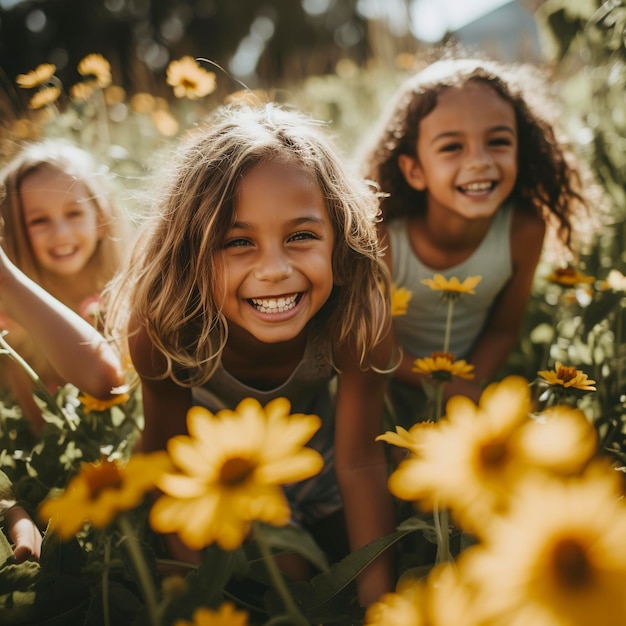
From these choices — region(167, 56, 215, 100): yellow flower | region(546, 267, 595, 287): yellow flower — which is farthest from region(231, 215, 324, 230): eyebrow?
region(167, 56, 215, 100): yellow flower

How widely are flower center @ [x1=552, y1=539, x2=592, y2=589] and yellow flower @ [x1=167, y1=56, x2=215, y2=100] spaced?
1.51 metres

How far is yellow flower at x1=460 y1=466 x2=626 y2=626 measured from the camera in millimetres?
380

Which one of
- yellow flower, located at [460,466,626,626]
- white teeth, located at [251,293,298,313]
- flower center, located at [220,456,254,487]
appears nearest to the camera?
yellow flower, located at [460,466,626,626]

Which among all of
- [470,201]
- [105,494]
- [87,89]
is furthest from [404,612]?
[87,89]

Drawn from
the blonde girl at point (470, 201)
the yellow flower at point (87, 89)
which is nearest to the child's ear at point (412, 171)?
the blonde girl at point (470, 201)

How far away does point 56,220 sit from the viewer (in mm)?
1451

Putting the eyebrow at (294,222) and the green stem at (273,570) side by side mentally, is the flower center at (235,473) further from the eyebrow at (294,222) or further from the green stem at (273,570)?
the eyebrow at (294,222)

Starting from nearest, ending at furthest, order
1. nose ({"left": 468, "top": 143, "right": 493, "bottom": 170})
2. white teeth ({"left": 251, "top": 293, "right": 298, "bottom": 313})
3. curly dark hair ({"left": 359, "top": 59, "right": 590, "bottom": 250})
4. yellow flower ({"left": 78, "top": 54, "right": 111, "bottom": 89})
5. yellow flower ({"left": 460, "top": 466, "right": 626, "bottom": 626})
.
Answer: yellow flower ({"left": 460, "top": 466, "right": 626, "bottom": 626})
white teeth ({"left": 251, "top": 293, "right": 298, "bottom": 313})
nose ({"left": 468, "top": 143, "right": 493, "bottom": 170})
curly dark hair ({"left": 359, "top": 59, "right": 590, "bottom": 250})
yellow flower ({"left": 78, "top": 54, "right": 111, "bottom": 89})

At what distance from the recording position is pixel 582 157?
1.88 meters

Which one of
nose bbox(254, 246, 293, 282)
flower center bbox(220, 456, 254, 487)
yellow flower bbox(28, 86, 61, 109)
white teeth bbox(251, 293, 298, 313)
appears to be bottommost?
flower center bbox(220, 456, 254, 487)

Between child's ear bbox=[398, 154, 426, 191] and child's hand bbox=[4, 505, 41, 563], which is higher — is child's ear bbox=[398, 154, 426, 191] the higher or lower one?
the higher one

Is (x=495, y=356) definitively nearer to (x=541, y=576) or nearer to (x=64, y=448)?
(x=64, y=448)

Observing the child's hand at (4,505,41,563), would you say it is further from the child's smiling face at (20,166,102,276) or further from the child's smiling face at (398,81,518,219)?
the child's smiling face at (398,81,518,219)

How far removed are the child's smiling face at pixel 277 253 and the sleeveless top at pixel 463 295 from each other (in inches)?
24.4
